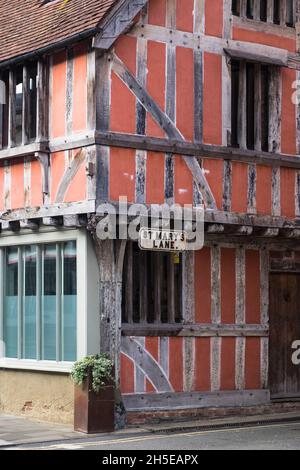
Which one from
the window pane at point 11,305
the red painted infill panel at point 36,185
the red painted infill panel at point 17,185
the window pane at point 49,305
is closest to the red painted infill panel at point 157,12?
the red painted infill panel at point 36,185

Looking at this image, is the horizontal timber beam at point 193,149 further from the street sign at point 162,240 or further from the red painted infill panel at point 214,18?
the red painted infill panel at point 214,18

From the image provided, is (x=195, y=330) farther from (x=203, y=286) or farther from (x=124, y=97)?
(x=124, y=97)

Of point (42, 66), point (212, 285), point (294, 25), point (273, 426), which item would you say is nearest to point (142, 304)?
point (212, 285)

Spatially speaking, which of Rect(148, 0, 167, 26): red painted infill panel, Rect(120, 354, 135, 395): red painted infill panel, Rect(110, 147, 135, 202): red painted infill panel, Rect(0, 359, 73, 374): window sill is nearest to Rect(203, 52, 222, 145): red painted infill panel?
Rect(148, 0, 167, 26): red painted infill panel

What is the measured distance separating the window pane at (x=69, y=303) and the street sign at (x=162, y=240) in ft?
3.67

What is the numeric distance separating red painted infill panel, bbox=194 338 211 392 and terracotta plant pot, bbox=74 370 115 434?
187 cm

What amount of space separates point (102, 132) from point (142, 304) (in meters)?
2.63

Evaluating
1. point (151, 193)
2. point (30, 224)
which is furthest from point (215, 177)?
point (30, 224)

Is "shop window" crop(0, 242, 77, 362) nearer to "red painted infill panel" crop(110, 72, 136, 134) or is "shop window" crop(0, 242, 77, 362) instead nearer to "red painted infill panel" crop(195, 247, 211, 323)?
"red painted infill panel" crop(110, 72, 136, 134)

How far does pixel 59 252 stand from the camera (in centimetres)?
1532

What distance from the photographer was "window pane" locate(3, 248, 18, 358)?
642 inches

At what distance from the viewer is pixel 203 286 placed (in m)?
16.0

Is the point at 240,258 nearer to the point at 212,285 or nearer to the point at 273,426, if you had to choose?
the point at 212,285

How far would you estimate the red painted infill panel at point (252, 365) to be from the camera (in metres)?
16.3
